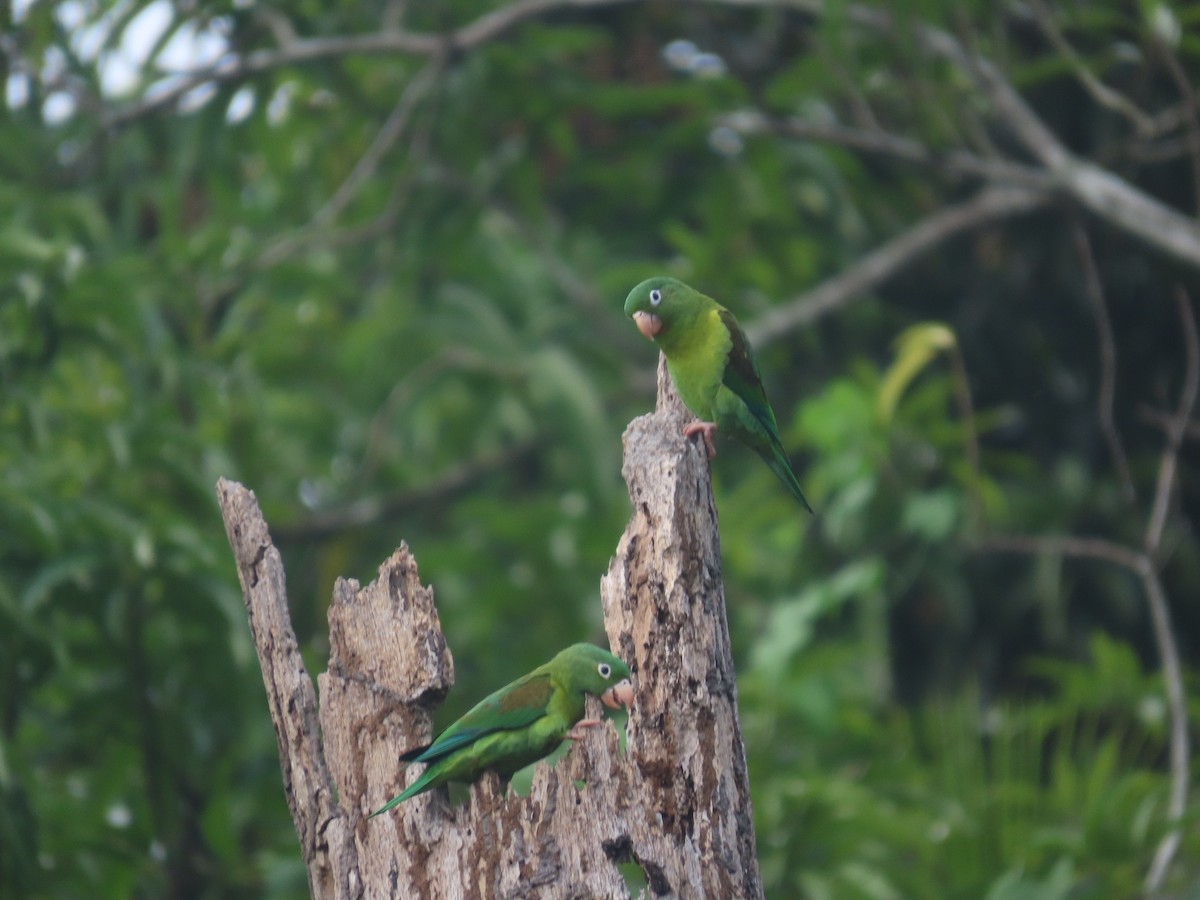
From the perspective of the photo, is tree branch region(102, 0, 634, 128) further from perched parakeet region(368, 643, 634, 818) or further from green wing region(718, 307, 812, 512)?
perched parakeet region(368, 643, 634, 818)

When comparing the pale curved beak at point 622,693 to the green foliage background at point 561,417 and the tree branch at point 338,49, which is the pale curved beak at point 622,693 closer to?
the green foliage background at point 561,417

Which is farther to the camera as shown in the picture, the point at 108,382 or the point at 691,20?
the point at 691,20

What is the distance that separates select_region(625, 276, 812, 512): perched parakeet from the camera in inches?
158

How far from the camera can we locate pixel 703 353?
406 cm

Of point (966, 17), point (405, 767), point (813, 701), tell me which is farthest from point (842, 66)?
point (405, 767)

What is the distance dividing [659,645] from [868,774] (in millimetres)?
4477

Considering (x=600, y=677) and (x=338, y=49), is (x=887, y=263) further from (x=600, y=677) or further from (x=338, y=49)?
(x=600, y=677)

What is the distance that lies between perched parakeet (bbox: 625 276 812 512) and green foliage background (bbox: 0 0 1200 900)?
9.63 feet

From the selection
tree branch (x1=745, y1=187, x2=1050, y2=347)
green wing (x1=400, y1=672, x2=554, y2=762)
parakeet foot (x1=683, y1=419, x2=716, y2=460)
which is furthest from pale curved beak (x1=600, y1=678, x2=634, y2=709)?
tree branch (x1=745, y1=187, x2=1050, y2=347)

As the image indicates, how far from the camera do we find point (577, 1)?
8359mm

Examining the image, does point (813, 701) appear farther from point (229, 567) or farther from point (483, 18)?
point (483, 18)

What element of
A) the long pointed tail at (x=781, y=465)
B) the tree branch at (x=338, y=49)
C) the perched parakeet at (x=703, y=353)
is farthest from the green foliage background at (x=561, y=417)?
the perched parakeet at (x=703, y=353)

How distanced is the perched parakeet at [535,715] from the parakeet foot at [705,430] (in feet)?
2.11

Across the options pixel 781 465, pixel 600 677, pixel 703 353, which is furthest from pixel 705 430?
pixel 600 677
